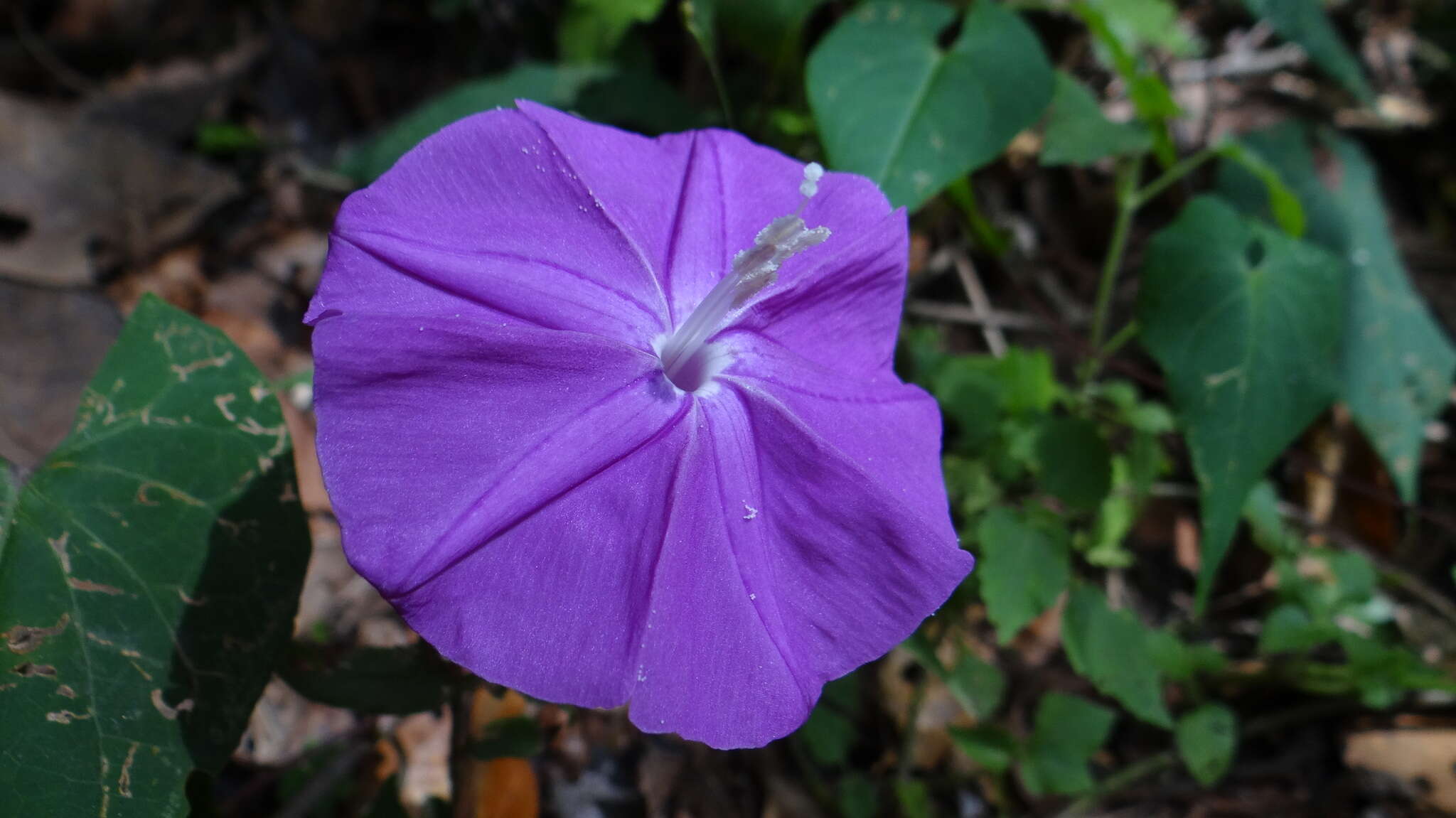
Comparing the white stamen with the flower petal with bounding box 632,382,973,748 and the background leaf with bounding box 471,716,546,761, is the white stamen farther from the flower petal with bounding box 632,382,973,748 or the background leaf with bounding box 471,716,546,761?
the background leaf with bounding box 471,716,546,761

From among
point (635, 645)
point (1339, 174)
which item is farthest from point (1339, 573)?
point (635, 645)

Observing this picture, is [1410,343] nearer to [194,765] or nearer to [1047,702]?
[1047,702]

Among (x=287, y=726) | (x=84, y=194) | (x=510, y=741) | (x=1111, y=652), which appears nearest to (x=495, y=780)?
(x=510, y=741)

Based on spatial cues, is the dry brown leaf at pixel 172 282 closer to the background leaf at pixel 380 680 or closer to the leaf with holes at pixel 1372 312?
the background leaf at pixel 380 680

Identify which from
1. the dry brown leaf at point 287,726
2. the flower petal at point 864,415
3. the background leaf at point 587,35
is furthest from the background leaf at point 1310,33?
the dry brown leaf at point 287,726

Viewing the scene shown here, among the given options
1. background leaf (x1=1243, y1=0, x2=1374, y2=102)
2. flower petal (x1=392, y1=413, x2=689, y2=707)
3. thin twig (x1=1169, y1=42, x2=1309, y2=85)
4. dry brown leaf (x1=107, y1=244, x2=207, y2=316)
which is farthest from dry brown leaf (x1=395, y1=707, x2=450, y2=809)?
thin twig (x1=1169, y1=42, x2=1309, y2=85)

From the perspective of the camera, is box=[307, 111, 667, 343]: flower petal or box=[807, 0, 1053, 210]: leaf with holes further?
box=[807, 0, 1053, 210]: leaf with holes
